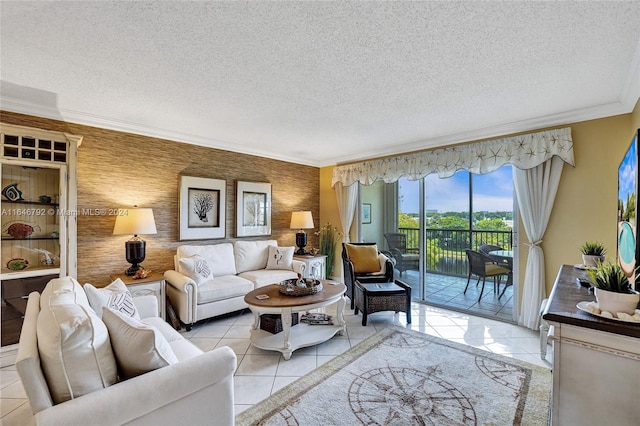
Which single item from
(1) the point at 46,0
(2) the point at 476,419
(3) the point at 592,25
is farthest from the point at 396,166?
(1) the point at 46,0

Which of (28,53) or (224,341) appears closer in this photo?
(28,53)

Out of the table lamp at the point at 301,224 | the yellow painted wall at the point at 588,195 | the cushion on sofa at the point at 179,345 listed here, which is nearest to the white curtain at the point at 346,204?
the table lamp at the point at 301,224

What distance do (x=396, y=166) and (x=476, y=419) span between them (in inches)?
135

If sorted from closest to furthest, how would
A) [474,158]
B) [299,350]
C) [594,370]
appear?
[594,370] < [299,350] < [474,158]

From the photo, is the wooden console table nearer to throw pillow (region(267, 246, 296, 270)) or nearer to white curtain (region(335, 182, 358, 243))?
throw pillow (region(267, 246, 296, 270))

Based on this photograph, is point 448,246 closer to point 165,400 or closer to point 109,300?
point 165,400

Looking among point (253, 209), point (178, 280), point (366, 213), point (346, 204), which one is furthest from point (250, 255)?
point (366, 213)

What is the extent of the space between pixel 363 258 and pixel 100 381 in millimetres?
3426

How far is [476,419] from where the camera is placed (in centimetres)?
187

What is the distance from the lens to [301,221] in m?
5.07

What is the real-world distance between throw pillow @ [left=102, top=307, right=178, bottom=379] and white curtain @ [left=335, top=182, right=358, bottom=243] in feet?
13.7

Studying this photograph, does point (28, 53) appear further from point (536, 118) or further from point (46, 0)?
point (536, 118)

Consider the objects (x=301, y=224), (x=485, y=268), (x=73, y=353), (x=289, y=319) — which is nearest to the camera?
(x=73, y=353)

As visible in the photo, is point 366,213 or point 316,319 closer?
point 316,319
